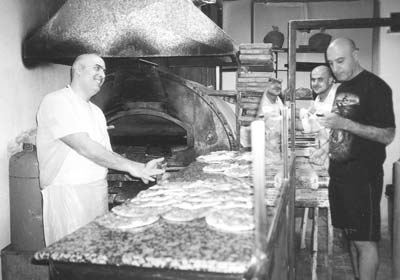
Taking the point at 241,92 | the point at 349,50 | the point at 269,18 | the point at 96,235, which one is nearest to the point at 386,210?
the point at 241,92

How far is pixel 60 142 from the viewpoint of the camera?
3.07m

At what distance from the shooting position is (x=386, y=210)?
615cm

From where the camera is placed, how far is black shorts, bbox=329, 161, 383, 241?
10.7 feet

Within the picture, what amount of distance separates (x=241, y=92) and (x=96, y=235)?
3231mm

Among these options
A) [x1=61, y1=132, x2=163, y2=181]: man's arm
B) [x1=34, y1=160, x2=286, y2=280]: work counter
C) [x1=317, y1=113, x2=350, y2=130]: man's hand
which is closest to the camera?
[x1=34, y1=160, x2=286, y2=280]: work counter

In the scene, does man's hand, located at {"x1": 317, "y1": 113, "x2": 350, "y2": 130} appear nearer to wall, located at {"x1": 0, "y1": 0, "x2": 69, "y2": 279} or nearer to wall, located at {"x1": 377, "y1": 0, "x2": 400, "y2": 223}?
wall, located at {"x1": 0, "y1": 0, "x2": 69, "y2": 279}

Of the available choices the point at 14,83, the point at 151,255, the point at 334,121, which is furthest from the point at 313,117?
the point at 151,255

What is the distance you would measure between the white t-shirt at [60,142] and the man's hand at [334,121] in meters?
1.85

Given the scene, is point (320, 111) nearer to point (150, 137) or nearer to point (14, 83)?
point (150, 137)

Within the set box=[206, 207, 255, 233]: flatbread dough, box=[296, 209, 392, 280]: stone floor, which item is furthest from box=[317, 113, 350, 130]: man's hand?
box=[296, 209, 392, 280]: stone floor

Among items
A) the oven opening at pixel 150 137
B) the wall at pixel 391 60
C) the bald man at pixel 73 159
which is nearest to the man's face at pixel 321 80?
the wall at pixel 391 60

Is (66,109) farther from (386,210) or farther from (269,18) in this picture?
(269,18)

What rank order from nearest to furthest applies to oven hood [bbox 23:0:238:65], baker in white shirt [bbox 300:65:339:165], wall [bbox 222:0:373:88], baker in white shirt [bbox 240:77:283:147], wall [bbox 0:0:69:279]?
wall [bbox 0:0:69:279] < oven hood [bbox 23:0:238:65] < baker in white shirt [bbox 300:65:339:165] < baker in white shirt [bbox 240:77:283:147] < wall [bbox 222:0:373:88]

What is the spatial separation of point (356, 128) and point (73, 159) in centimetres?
222
